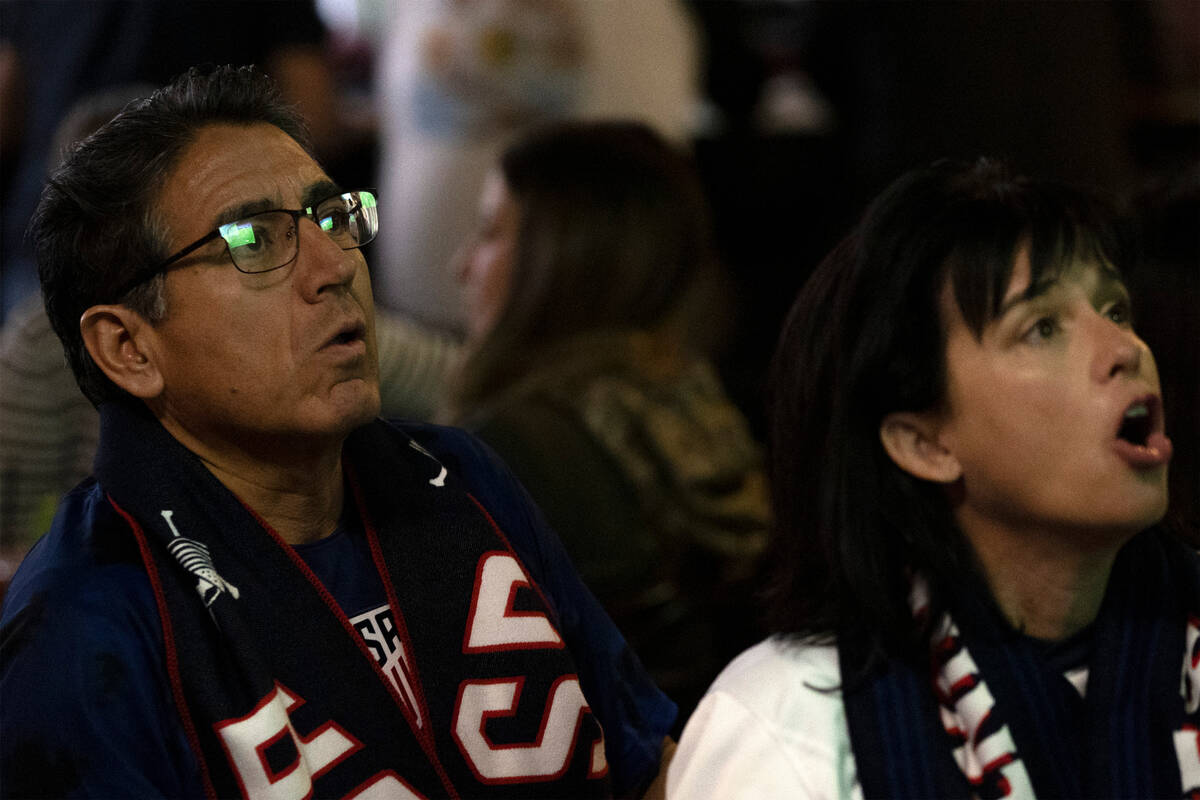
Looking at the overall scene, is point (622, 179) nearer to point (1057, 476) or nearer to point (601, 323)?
point (601, 323)

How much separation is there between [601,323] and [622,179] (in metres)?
0.28

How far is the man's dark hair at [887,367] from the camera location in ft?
5.20

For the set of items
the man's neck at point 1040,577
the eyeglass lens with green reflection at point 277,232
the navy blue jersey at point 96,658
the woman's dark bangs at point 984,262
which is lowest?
the man's neck at point 1040,577

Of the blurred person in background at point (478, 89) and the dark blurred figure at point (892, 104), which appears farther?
the blurred person in background at point (478, 89)

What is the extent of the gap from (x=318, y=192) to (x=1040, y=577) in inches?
34.5

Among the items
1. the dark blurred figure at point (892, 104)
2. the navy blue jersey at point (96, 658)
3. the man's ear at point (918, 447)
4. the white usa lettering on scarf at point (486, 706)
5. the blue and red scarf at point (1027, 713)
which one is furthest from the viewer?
the dark blurred figure at point (892, 104)

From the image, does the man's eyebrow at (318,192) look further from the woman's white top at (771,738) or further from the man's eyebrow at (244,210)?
the woman's white top at (771,738)

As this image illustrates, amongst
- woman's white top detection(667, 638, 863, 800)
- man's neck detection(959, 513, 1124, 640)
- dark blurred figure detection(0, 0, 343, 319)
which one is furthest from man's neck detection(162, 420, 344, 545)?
dark blurred figure detection(0, 0, 343, 319)

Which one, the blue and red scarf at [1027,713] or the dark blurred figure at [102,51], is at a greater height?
the dark blurred figure at [102,51]

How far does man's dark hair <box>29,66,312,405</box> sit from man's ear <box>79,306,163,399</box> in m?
0.01

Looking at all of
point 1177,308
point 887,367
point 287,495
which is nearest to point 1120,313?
point 887,367

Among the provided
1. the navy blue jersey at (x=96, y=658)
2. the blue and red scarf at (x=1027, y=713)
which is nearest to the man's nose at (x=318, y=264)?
the navy blue jersey at (x=96, y=658)

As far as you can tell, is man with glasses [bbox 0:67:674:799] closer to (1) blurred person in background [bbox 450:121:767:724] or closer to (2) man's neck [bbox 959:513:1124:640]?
(2) man's neck [bbox 959:513:1124:640]

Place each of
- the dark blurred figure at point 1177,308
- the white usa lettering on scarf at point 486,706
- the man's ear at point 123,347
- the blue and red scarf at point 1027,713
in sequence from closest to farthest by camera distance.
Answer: the white usa lettering on scarf at point 486,706 < the man's ear at point 123,347 < the blue and red scarf at point 1027,713 < the dark blurred figure at point 1177,308
